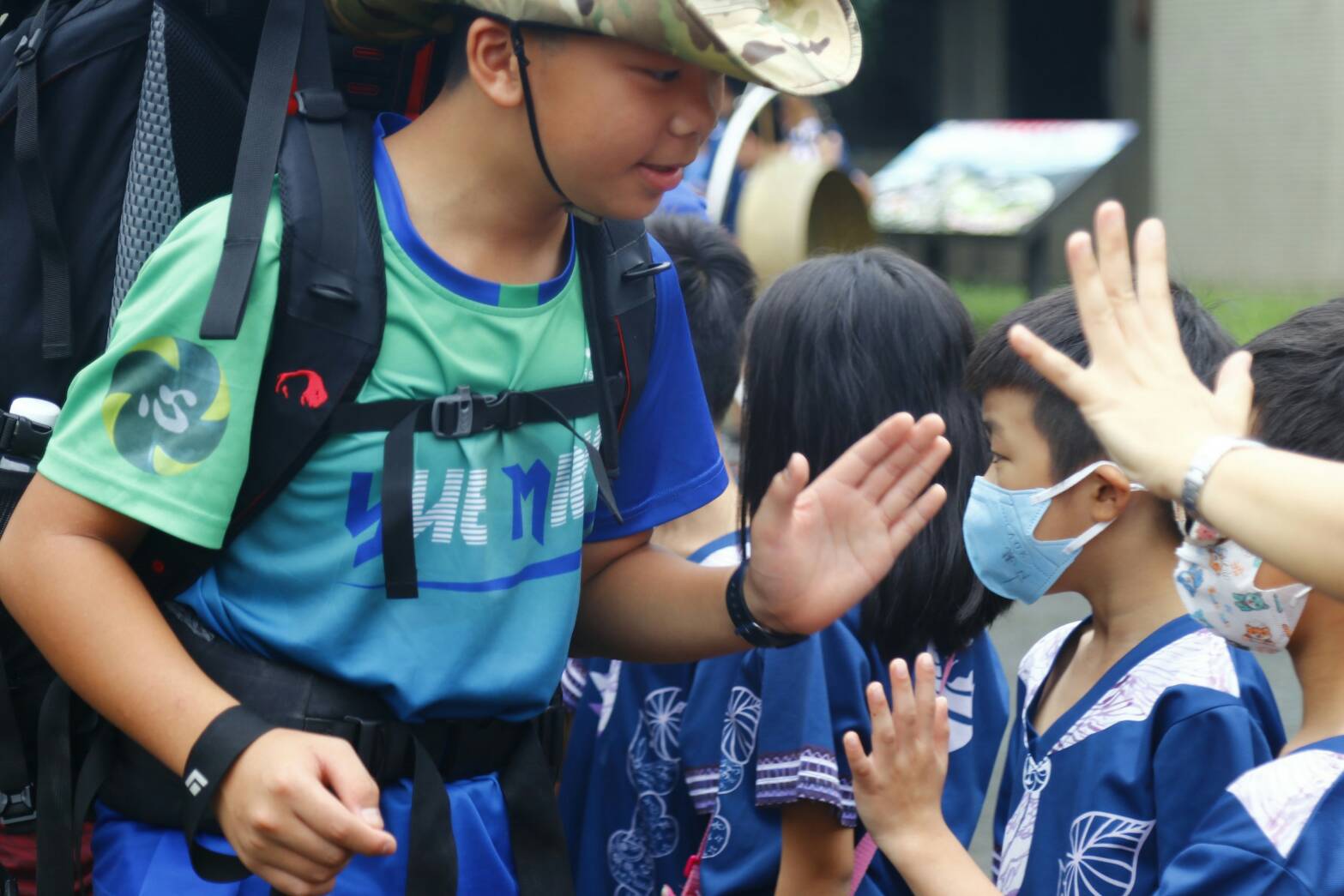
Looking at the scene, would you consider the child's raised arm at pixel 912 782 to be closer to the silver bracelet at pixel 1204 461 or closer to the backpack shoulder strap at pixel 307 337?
the silver bracelet at pixel 1204 461

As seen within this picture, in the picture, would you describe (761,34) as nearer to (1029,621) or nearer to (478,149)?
(478,149)

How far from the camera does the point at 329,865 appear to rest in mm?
1707

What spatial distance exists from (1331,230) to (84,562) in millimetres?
14169

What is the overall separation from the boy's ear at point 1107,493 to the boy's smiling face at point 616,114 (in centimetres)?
87

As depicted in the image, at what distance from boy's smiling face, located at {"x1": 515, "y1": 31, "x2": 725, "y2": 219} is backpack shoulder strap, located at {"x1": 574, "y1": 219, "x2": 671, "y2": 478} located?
18cm

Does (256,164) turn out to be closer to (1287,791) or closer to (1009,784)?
(1287,791)

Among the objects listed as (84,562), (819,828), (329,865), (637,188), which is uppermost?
(637,188)

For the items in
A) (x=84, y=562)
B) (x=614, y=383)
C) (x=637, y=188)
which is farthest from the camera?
(x=614, y=383)

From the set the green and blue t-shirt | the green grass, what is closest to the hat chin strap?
the green and blue t-shirt

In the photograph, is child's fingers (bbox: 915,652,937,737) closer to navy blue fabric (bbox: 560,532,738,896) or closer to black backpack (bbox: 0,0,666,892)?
black backpack (bbox: 0,0,666,892)

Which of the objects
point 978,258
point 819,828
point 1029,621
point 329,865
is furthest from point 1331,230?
point 329,865

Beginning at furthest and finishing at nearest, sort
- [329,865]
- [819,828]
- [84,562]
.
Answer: [819,828]
[84,562]
[329,865]

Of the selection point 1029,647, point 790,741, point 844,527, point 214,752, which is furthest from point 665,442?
point 1029,647

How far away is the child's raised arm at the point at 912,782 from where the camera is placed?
6.82 feet
